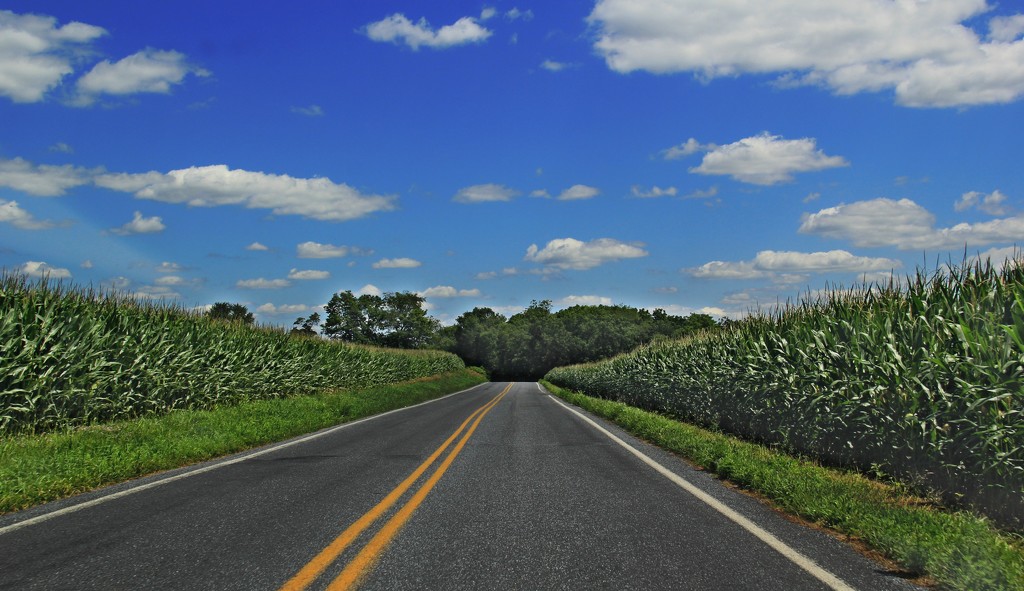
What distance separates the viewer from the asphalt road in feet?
15.2

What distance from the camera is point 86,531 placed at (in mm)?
5922

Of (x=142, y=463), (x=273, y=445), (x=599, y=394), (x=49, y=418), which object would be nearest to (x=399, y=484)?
(x=142, y=463)

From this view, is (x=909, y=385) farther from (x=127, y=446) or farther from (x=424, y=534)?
(x=127, y=446)

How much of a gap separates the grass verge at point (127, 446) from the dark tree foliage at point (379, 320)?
8636cm

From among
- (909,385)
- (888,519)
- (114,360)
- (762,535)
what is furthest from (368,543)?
(114,360)

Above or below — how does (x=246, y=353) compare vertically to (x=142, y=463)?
above

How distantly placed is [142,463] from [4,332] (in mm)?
4007

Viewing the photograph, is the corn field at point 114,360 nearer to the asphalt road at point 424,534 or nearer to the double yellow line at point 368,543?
the asphalt road at point 424,534

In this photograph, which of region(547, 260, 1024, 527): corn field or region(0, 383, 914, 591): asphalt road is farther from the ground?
region(547, 260, 1024, 527): corn field

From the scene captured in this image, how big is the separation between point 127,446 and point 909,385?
11225mm

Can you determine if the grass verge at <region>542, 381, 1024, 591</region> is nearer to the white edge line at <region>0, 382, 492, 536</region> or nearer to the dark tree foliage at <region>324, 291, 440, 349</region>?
the white edge line at <region>0, 382, 492, 536</region>

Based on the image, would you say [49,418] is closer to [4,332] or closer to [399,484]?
[4,332]

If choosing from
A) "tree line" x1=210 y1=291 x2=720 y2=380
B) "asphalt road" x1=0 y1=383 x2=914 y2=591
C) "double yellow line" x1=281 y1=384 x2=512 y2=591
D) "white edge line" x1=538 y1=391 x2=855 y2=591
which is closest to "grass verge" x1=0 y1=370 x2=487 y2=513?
"asphalt road" x1=0 y1=383 x2=914 y2=591

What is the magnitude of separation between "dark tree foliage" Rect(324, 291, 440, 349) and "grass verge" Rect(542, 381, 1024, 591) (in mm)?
94809
